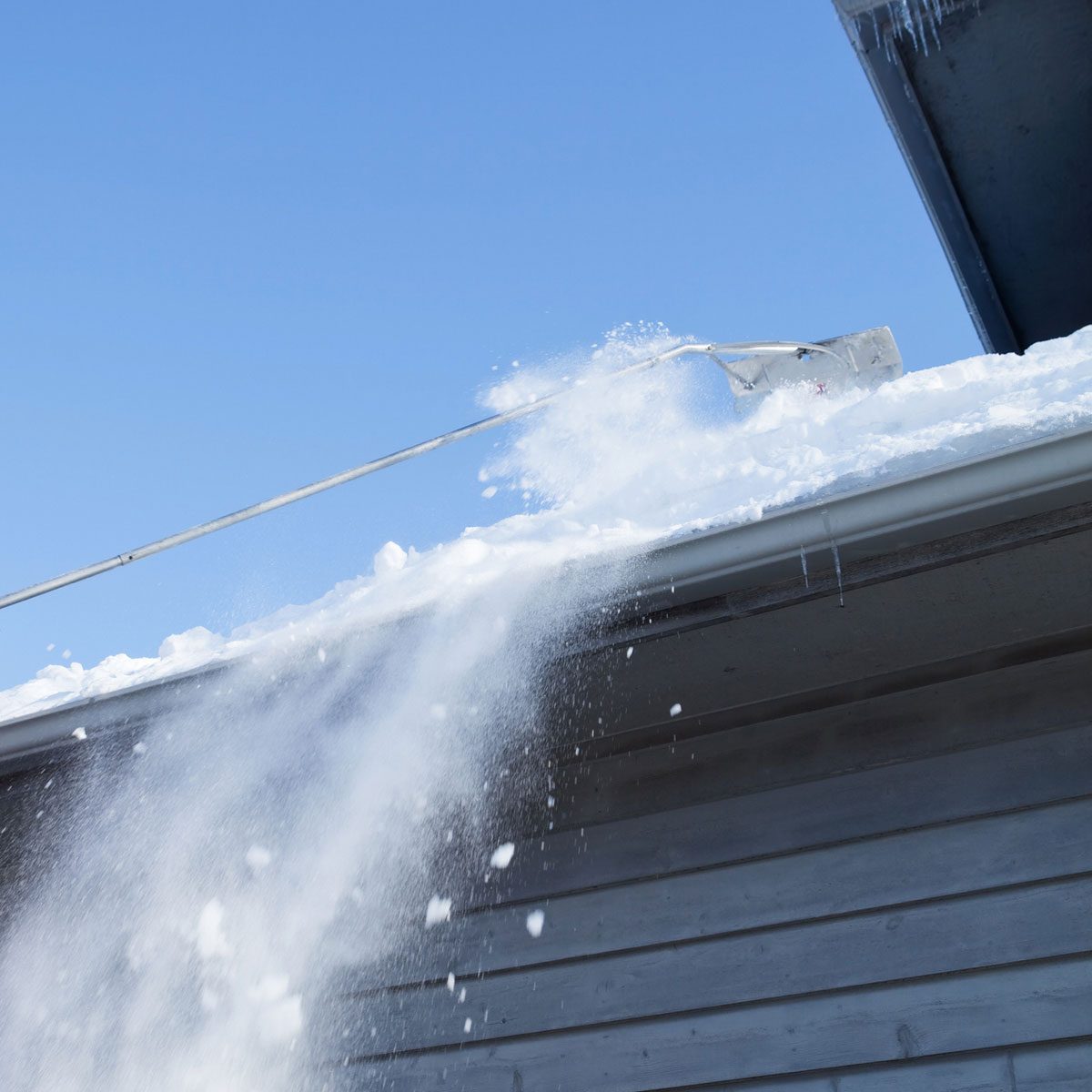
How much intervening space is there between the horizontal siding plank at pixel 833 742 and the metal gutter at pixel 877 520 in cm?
64

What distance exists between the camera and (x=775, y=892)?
2475mm

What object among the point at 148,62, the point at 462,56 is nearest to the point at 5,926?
the point at 462,56

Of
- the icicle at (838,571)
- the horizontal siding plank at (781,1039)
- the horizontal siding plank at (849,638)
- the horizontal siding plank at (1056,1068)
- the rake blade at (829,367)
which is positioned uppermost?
the icicle at (838,571)

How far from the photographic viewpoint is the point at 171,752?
253 cm

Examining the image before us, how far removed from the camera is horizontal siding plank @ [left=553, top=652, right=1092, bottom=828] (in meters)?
2.46

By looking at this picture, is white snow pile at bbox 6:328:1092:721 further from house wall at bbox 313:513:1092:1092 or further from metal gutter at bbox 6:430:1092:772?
house wall at bbox 313:513:1092:1092

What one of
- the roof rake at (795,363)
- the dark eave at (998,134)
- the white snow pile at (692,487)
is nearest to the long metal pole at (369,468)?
the roof rake at (795,363)

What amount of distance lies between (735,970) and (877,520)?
111 centimetres

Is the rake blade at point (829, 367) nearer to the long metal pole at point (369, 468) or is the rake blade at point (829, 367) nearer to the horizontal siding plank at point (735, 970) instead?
the long metal pole at point (369, 468)

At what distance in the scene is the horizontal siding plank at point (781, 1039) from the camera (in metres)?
2.15

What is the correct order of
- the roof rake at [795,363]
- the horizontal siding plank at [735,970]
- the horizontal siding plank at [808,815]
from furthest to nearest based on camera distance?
the roof rake at [795,363], the horizontal siding plank at [808,815], the horizontal siding plank at [735,970]

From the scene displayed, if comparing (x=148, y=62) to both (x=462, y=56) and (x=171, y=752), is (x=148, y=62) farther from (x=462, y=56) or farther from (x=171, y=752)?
(x=171, y=752)

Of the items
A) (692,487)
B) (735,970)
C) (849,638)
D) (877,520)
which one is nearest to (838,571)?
(877,520)

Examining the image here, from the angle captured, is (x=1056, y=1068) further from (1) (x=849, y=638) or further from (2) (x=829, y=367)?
(2) (x=829, y=367)
